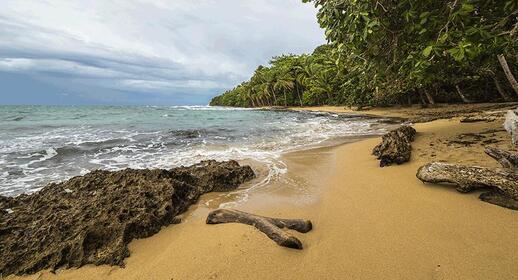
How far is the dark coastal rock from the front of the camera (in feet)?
11.3

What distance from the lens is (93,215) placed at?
4172 mm

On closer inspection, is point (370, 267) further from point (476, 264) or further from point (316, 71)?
point (316, 71)

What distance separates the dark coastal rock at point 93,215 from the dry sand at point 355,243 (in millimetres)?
193

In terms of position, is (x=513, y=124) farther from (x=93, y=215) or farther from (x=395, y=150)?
(x=93, y=215)

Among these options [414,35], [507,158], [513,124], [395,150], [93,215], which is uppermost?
[414,35]

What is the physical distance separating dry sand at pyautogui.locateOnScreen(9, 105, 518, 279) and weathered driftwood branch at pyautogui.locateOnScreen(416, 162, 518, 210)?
126 millimetres

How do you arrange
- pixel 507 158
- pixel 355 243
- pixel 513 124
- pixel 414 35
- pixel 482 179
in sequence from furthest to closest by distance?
pixel 414 35, pixel 513 124, pixel 507 158, pixel 482 179, pixel 355 243

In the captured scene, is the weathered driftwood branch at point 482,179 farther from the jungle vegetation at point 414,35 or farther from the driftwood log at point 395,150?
the driftwood log at point 395,150

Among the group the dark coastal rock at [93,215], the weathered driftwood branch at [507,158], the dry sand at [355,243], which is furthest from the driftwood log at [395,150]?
the dark coastal rock at [93,215]

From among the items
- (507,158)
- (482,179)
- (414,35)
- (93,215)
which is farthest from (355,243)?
(414,35)

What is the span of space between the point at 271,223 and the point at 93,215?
100 inches

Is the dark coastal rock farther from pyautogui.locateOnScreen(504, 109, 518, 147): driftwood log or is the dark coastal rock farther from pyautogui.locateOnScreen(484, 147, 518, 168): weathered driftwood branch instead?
pyautogui.locateOnScreen(504, 109, 518, 147): driftwood log

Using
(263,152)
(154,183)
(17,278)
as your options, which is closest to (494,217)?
(154,183)

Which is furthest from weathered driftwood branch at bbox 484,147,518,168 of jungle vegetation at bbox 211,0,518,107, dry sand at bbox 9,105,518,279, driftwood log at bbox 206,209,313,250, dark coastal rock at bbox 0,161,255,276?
dark coastal rock at bbox 0,161,255,276
